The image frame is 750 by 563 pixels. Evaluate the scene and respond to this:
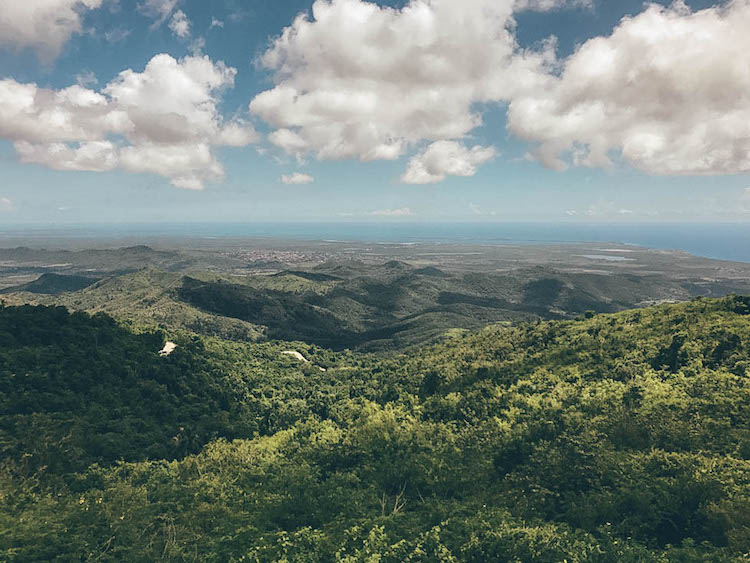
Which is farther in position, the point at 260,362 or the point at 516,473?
the point at 260,362

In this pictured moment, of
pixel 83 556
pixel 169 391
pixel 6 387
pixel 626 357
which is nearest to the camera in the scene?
pixel 83 556

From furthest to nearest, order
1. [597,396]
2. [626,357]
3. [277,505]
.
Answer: [626,357], [597,396], [277,505]

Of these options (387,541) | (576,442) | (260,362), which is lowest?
(260,362)

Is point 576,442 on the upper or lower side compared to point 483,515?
upper

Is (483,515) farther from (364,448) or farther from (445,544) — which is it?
(364,448)

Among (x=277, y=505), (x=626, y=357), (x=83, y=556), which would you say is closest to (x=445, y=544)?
(x=277, y=505)

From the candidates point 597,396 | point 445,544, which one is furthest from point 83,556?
point 597,396
